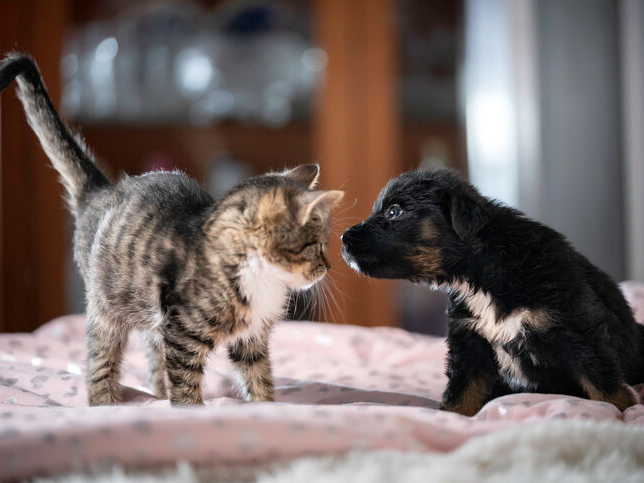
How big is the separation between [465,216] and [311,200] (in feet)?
0.87

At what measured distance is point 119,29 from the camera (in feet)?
9.17

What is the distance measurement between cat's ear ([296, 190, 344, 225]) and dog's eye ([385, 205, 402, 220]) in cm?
13

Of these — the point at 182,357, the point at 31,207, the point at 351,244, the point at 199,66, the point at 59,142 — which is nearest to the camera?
the point at 182,357

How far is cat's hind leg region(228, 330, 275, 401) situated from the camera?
4.25 feet

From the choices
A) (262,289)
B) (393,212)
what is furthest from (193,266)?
(393,212)

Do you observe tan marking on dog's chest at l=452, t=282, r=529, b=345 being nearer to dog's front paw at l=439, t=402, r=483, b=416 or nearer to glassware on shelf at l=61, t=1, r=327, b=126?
dog's front paw at l=439, t=402, r=483, b=416

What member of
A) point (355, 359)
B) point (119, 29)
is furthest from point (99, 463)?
point (119, 29)

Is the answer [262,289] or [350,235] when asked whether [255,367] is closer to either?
[262,289]

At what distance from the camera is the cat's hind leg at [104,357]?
4.26 feet

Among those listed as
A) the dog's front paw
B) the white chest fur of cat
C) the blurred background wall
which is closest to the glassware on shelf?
the blurred background wall

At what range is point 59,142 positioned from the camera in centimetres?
147

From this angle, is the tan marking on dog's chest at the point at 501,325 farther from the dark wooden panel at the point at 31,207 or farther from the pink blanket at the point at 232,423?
the dark wooden panel at the point at 31,207

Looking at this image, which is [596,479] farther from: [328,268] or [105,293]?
[105,293]

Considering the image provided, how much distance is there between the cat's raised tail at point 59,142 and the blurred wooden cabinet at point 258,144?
1.15 meters
